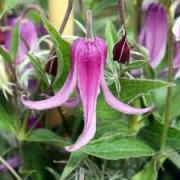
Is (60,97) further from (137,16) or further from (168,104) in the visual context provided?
(137,16)

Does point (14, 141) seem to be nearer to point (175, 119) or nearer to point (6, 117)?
point (6, 117)

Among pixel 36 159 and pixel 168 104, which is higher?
pixel 168 104

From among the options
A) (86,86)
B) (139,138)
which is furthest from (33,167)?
(86,86)

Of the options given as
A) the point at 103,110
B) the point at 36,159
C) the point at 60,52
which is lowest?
the point at 36,159

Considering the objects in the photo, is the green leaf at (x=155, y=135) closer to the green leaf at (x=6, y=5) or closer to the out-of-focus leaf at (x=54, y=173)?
the out-of-focus leaf at (x=54, y=173)

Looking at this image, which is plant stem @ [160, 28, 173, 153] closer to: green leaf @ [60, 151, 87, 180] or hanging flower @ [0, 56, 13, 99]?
green leaf @ [60, 151, 87, 180]

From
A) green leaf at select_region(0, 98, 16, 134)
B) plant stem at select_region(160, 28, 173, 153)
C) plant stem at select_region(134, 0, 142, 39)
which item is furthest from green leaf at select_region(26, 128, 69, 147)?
plant stem at select_region(134, 0, 142, 39)

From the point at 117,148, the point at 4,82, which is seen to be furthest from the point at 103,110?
the point at 4,82
